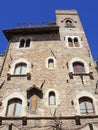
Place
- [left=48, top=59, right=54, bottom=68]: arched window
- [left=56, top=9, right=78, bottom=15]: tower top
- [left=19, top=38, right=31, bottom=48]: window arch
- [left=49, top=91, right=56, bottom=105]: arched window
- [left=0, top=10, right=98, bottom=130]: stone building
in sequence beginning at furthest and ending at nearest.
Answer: [left=56, top=9, right=78, bottom=15]: tower top, [left=19, top=38, right=31, bottom=48]: window arch, [left=48, top=59, right=54, bottom=68]: arched window, [left=49, top=91, right=56, bottom=105]: arched window, [left=0, top=10, right=98, bottom=130]: stone building

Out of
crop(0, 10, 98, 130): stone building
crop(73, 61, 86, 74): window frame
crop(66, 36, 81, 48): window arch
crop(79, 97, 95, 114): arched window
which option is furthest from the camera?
crop(66, 36, 81, 48): window arch

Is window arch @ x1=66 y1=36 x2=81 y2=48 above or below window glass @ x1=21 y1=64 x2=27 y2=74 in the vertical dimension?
above

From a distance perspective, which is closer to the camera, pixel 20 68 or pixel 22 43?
pixel 20 68

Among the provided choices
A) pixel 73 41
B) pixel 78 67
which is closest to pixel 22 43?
pixel 73 41

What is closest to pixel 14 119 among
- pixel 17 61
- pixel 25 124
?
pixel 25 124

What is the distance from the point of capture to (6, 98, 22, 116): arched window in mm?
12322

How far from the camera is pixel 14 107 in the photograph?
12.7 m

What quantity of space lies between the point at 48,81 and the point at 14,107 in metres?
3.07

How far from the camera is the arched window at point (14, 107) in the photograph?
40.4ft

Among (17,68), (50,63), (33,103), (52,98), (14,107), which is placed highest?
(50,63)

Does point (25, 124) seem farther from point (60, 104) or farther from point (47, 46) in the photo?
point (47, 46)

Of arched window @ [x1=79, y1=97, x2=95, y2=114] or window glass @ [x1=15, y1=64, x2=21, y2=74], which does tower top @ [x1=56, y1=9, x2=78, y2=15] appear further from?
arched window @ [x1=79, y1=97, x2=95, y2=114]

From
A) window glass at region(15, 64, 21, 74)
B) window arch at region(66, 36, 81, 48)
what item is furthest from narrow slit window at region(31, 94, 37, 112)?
window arch at region(66, 36, 81, 48)

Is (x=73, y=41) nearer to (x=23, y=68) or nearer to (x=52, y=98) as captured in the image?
(x=23, y=68)
